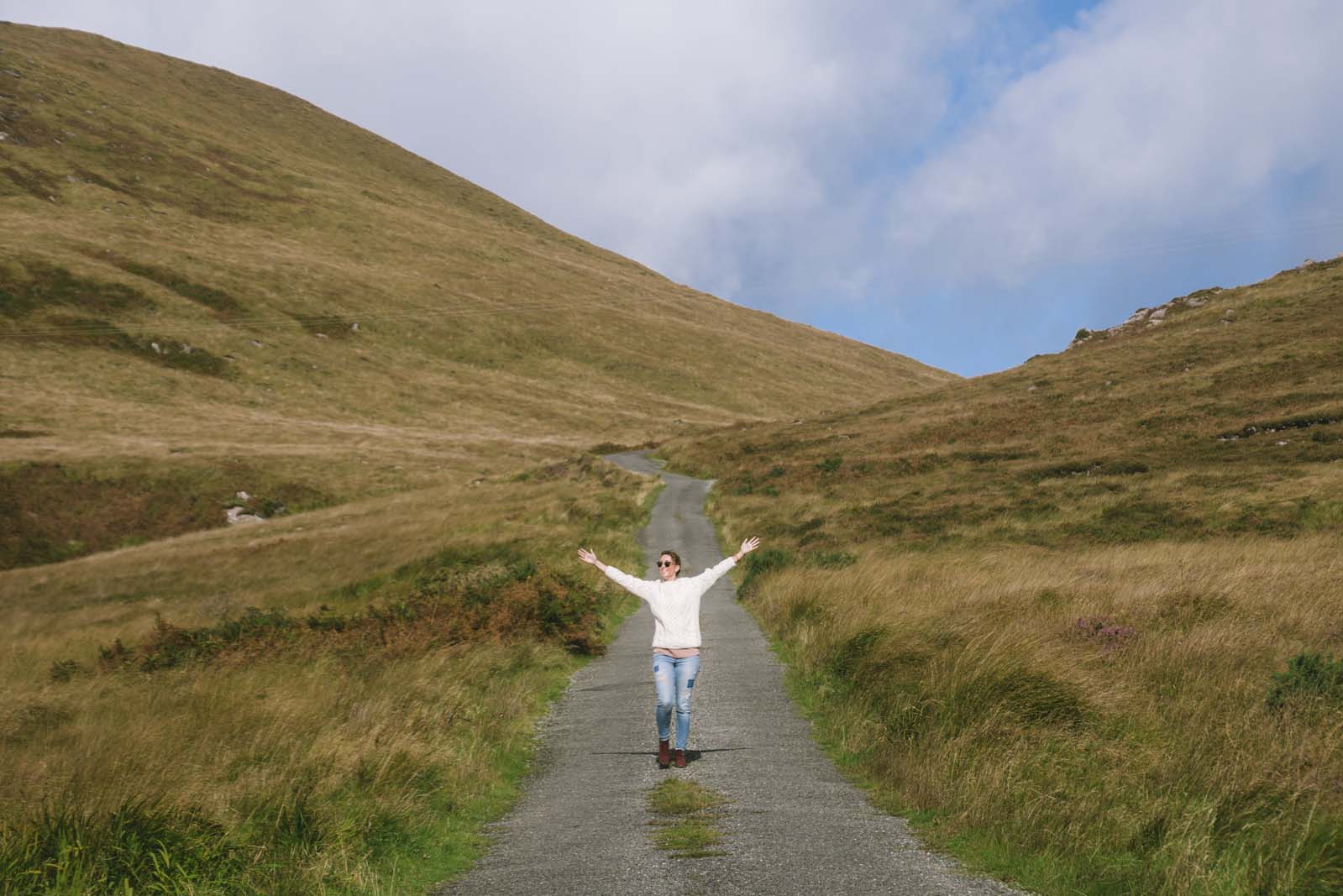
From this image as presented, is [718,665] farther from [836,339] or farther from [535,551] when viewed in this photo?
[836,339]

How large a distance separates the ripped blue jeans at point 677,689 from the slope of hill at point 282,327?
46957mm

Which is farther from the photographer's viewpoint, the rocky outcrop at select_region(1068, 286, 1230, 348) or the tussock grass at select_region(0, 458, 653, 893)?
the rocky outcrop at select_region(1068, 286, 1230, 348)

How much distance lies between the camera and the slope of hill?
207 ft

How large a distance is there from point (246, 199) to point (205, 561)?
10532 cm

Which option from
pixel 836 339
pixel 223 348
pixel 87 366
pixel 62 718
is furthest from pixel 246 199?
pixel 62 718

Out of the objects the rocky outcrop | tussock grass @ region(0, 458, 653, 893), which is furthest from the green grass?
the rocky outcrop

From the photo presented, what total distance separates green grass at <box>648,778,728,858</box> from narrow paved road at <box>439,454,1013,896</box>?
0.10 m

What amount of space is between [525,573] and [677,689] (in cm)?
1230

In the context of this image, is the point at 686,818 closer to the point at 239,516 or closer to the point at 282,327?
the point at 239,516

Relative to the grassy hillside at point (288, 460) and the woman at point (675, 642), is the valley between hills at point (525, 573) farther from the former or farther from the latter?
the woman at point (675, 642)

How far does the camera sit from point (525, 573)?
21.2 m

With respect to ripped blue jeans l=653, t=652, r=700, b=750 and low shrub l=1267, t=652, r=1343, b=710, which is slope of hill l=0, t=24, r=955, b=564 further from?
low shrub l=1267, t=652, r=1343, b=710

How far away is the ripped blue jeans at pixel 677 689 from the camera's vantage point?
9258 mm

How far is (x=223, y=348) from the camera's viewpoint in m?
89.2
